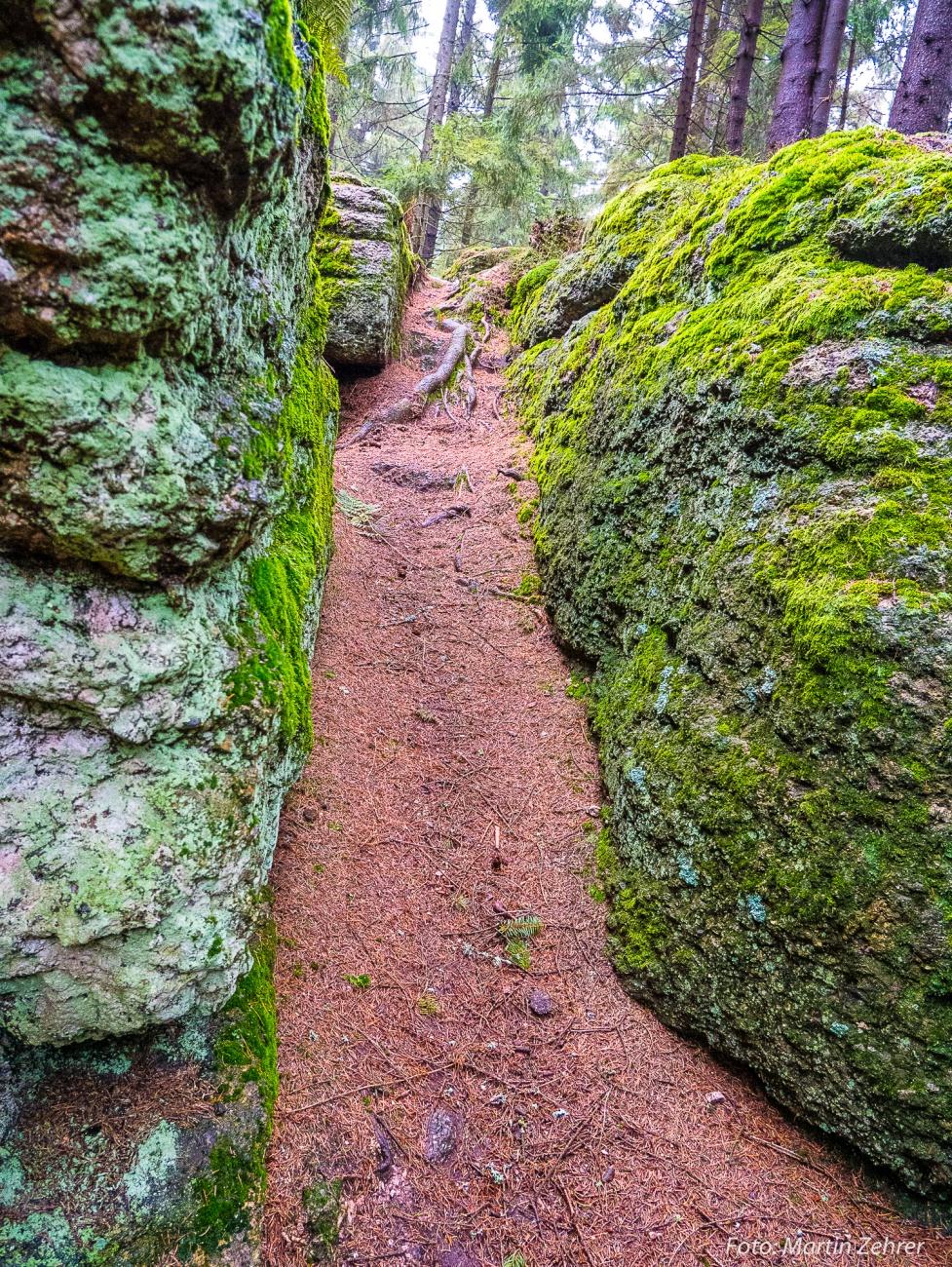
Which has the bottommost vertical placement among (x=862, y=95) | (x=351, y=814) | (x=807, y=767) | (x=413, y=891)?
(x=413, y=891)

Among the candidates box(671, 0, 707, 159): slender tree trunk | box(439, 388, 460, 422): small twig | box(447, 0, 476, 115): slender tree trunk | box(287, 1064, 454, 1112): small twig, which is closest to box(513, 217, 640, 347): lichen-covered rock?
box(439, 388, 460, 422): small twig

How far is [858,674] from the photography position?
114 inches

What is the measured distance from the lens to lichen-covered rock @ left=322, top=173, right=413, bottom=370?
9023 millimetres


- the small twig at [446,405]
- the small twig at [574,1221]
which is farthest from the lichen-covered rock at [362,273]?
the small twig at [574,1221]

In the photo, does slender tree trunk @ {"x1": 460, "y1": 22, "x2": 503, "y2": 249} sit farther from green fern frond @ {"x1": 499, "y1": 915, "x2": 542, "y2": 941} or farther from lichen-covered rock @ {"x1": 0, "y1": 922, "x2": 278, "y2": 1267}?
lichen-covered rock @ {"x1": 0, "y1": 922, "x2": 278, "y2": 1267}

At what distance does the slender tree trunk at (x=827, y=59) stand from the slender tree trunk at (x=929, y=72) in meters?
1.77

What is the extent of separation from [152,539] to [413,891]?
2703 millimetres

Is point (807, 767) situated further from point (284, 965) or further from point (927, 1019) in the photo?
point (284, 965)

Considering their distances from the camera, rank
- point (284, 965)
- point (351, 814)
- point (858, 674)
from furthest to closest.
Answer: point (351, 814), point (284, 965), point (858, 674)

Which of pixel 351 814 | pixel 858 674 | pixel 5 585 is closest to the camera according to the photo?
pixel 5 585

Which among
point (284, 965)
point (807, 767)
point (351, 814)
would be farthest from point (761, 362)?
point (284, 965)

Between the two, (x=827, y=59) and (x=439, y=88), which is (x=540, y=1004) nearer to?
(x=827, y=59)

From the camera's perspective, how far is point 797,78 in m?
6.87

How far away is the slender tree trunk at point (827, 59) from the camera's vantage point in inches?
285
